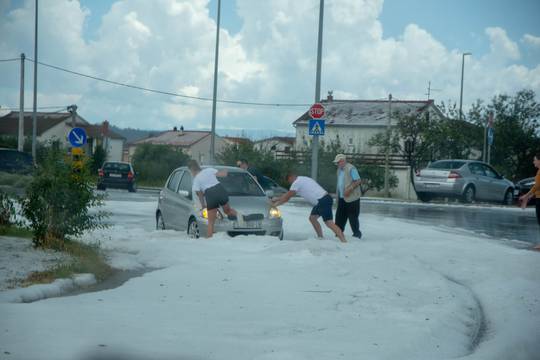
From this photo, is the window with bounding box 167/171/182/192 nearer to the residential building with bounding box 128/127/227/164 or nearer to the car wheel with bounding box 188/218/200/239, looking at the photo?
the car wheel with bounding box 188/218/200/239

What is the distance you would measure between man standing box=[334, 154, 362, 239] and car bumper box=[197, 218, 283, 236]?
158 centimetres

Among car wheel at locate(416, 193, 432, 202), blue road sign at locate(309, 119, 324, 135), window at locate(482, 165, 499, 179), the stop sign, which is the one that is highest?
the stop sign

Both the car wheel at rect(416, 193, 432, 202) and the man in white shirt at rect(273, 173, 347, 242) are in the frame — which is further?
the car wheel at rect(416, 193, 432, 202)

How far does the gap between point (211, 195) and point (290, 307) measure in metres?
5.45

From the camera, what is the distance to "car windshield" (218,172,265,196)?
534 inches

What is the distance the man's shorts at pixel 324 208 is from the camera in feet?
41.9

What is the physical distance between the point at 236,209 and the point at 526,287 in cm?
536

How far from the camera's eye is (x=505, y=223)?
19953 mm

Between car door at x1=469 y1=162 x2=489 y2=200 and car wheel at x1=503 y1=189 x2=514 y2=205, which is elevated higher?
car door at x1=469 y1=162 x2=489 y2=200

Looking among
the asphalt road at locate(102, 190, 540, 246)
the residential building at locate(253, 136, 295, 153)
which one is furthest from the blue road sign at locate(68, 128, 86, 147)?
the residential building at locate(253, 136, 295, 153)

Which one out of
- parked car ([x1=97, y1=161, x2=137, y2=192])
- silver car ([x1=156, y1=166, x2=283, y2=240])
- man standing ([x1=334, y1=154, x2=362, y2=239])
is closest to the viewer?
silver car ([x1=156, y1=166, x2=283, y2=240])

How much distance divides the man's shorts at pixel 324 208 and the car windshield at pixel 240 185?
4.40 feet

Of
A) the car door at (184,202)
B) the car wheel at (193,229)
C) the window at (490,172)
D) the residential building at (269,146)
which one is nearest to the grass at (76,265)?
the car wheel at (193,229)

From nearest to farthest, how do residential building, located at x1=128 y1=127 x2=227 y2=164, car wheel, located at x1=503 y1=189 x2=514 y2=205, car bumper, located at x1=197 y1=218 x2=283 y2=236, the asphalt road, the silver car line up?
car bumper, located at x1=197 y1=218 x2=283 y2=236
the silver car
the asphalt road
car wheel, located at x1=503 y1=189 x2=514 y2=205
residential building, located at x1=128 y1=127 x2=227 y2=164
